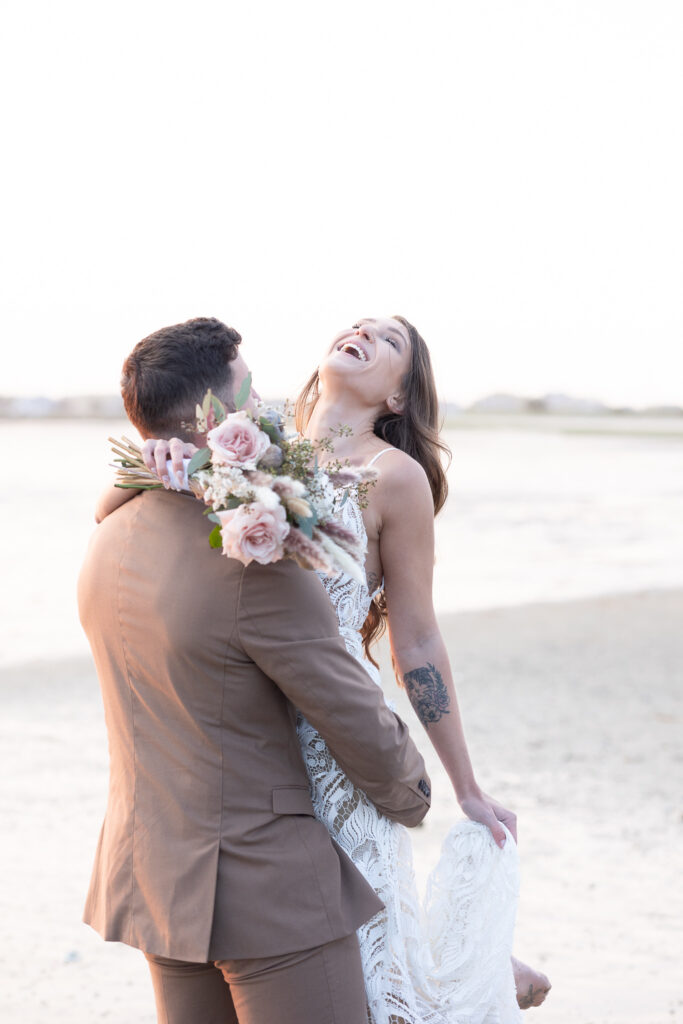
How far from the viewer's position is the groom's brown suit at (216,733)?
186 centimetres

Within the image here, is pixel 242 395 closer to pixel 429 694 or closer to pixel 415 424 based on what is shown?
pixel 429 694

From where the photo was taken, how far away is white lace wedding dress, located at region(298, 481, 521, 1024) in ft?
7.27

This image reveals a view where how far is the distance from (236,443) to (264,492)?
0.36 feet

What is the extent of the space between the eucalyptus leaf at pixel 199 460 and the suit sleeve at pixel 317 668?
0.65ft

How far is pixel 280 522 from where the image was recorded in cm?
173

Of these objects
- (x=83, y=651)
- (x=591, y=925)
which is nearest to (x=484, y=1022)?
(x=591, y=925)

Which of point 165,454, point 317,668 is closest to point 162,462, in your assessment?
point 165,454

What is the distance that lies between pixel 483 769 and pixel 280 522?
5.83m

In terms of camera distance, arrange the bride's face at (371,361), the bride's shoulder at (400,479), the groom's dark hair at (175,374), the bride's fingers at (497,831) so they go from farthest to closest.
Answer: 1. the bride's face at (371,361)
2. the bride's shoulder at (400,479)
3. the bride's fingers at (497,831)
4. the groom's dark hair at (175,374)

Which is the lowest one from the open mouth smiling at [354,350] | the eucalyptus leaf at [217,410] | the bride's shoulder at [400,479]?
the bride's shoulder at [400,479]

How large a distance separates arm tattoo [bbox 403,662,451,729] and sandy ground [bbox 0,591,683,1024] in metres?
2.04

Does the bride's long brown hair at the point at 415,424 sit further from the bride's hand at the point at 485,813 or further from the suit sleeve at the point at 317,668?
the suit sleeve at the point at 317,668

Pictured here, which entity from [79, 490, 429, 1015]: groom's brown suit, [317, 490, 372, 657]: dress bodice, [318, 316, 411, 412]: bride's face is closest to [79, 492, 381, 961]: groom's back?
[79, 490, 429, 1015]: groom's brown suit

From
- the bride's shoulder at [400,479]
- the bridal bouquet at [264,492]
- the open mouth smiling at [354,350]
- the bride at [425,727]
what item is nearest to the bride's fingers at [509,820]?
the bride at [425,727]
